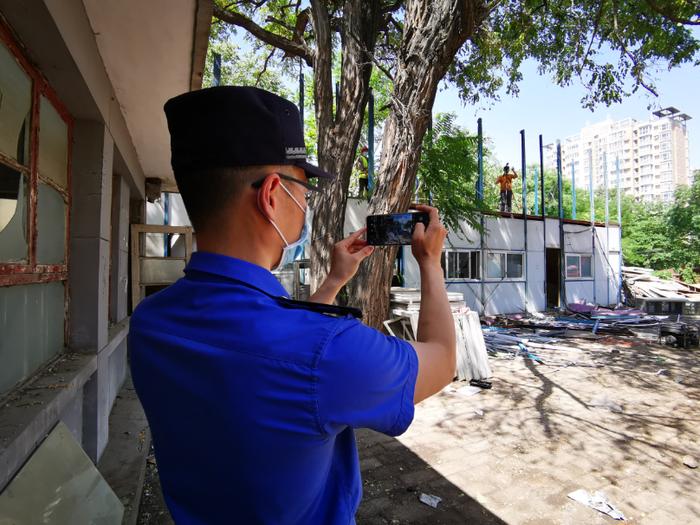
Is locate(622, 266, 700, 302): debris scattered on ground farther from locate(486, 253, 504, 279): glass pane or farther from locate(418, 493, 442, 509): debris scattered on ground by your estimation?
locate(418, 493, 442, 509): debris scattered on ground

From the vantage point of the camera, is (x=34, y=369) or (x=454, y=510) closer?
(x=34, y=369)

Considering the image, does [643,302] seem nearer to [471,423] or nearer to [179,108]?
[471,423]

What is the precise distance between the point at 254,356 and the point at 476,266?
1497cm

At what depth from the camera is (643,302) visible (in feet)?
54.2

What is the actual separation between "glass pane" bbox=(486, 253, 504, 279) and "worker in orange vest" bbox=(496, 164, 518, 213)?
1.97 m

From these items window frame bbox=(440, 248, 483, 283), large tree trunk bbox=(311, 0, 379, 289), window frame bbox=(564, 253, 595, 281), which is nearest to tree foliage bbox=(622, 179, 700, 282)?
window frame bbox=(564, 253, 595, 281)

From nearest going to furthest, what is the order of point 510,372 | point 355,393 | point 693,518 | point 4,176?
1. point 355,393
2. point 4,176
3. point 693,518
4. point 510,372

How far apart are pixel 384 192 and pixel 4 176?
2954 millimetres

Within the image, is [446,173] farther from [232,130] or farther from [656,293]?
[656,293]

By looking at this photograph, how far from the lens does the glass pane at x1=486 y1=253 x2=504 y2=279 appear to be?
50.3 ft

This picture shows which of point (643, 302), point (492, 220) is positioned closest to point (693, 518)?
point (492, 220)

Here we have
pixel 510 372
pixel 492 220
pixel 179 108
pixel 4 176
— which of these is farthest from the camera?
pixel 492 220

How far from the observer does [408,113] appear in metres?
4.21

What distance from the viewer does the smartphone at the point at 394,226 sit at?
151 centimetres
